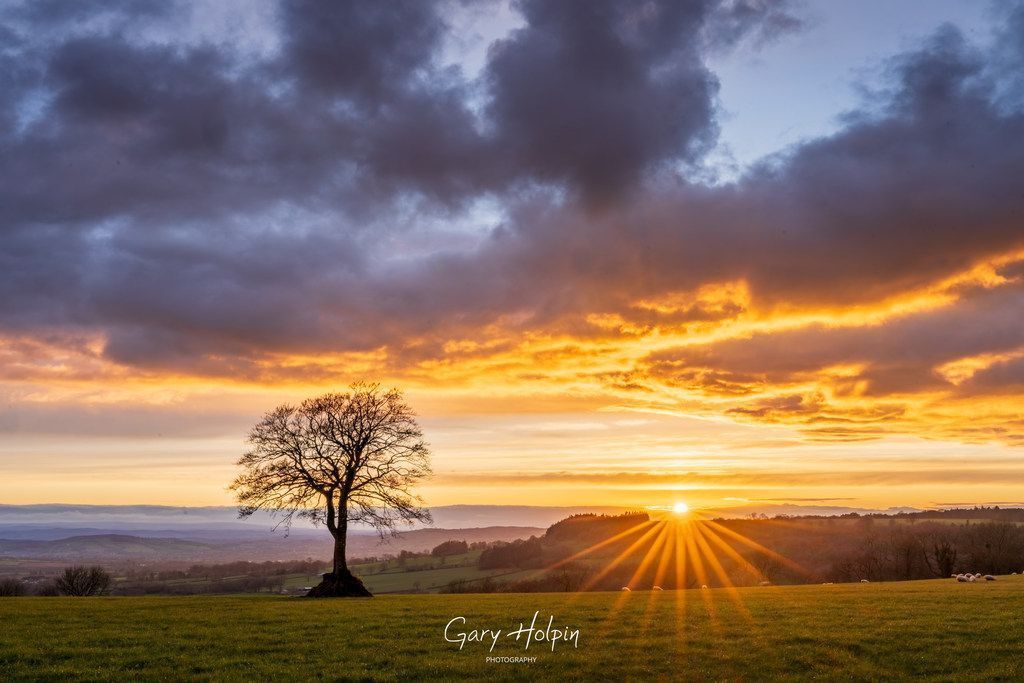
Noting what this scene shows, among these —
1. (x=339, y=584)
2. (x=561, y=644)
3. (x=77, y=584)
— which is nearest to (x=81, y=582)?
(x=77, y=584)

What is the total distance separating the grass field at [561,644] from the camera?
23.2 m

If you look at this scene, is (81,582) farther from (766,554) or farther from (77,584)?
(766,554)

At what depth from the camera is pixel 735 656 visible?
81.8 feet

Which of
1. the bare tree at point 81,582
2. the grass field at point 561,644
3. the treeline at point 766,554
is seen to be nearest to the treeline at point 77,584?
the bare tree at point 81,582

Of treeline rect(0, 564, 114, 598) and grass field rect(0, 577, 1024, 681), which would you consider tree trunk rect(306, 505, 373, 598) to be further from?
treeline rect(0, 564, 114, 598)

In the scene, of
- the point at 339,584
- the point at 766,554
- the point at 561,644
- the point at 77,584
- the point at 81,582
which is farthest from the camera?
the point at 766,554

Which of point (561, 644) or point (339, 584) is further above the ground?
point (561, 644)

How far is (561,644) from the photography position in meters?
27.2

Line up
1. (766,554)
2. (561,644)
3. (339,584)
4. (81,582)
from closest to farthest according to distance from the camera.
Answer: (561,644), (339,584), (81,582), (766,554)

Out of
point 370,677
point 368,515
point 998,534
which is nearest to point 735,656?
point 370,677

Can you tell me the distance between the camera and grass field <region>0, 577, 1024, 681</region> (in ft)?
76.2

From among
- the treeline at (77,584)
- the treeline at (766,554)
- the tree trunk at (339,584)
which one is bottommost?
the treeline at (766,554)

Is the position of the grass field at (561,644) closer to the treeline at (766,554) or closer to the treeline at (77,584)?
the treeline at (77,584)

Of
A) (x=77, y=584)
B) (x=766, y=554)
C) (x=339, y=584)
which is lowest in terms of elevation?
(x=766, y=554)
